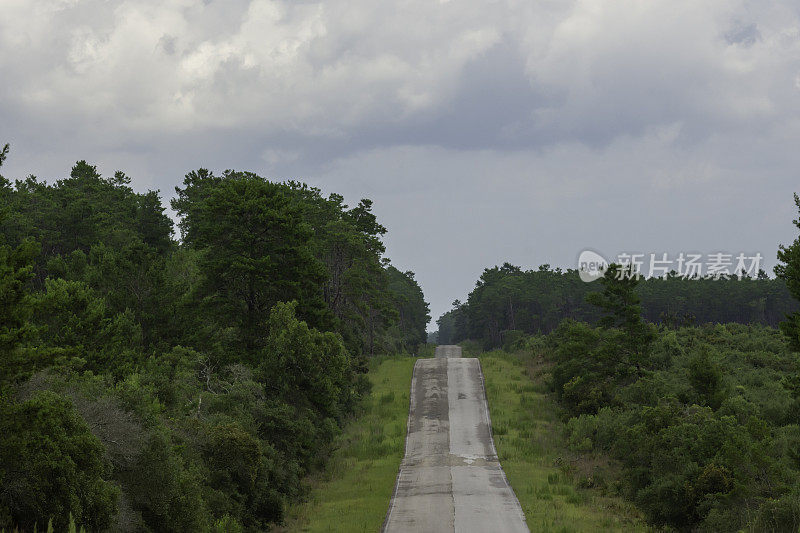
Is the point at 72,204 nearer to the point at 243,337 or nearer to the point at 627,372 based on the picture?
the point at 243,337

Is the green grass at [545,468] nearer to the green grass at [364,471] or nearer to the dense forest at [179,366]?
the green grass at [364,471]

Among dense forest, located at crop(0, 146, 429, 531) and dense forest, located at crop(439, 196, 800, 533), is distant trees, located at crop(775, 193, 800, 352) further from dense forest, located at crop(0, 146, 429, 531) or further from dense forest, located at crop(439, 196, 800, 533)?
dense forest, located at crop(0, 146, 429, 531)

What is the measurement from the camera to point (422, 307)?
165 meters

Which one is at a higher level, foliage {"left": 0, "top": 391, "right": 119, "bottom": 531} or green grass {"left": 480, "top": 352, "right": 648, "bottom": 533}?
foliage {"left": 0, "top": 391, "right": 119, "bottom": 531}

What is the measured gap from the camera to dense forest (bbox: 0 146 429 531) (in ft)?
46.2

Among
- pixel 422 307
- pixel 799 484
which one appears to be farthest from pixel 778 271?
pixel 422 307

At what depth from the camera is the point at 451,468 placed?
33.2 meters

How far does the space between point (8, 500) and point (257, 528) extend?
10660 mm

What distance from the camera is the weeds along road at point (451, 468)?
23.7m

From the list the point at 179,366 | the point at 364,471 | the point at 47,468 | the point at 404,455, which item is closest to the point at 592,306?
the point at 404,455

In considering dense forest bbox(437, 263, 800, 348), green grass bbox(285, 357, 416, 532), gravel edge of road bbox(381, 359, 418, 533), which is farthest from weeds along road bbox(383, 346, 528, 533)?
dense forest bbox(437, 263, 800, 348)

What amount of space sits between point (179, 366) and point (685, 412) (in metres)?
22.1

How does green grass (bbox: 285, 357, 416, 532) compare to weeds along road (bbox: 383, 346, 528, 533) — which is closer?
weeds along road (bbox: 383, 346, 528, 533)

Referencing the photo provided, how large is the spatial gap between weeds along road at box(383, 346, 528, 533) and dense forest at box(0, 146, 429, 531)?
4.68m
